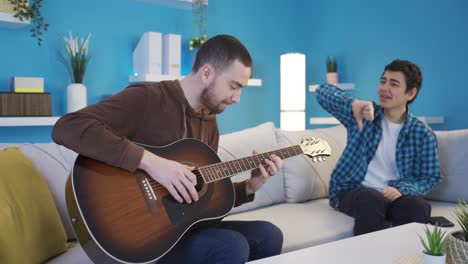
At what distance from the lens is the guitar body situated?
1.24 metres

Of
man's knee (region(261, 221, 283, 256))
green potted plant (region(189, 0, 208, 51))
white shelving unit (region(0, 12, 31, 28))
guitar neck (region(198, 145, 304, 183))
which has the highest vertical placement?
green potted plant (region(189, 0, 208, 51))

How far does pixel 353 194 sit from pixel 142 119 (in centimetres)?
110

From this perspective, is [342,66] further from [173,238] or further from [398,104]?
[173,238]

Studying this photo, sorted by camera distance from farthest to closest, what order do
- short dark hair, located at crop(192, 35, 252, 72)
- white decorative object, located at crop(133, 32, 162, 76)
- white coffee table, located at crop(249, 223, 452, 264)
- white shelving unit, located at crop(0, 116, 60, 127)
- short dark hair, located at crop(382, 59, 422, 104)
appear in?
white decorative object, located at crop(133, 32, 162, 76) < white shelving unit, located at crop(0, 116, 60, 127) < short dark hair, located at crop(382, 59, 422, 104) < short dark hair, located at crop(192, 35, 252, 72) < white coffee table, located at crop(249, 223, 452, 264)

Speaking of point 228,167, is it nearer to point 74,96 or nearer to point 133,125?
point 133,125

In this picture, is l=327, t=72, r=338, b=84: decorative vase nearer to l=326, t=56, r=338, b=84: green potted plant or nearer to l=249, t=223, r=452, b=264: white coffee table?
l=326, t=56, r=338, b=84: green potted plant

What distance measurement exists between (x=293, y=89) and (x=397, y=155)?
159 centimetres

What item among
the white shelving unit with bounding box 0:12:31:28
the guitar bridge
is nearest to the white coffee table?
the guitar bridge

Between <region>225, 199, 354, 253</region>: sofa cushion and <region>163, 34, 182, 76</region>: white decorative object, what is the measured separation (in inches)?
52.7

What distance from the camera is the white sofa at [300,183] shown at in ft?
6.08

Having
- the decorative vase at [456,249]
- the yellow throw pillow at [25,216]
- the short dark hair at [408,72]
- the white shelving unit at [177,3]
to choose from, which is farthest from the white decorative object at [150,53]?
the decorative vase at [456,249]

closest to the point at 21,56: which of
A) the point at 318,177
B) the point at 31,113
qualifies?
the point at 31,113

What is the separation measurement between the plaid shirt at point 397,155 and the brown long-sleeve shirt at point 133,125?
75 cm

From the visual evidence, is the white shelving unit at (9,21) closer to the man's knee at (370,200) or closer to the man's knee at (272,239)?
the man's knee at (272,239)
